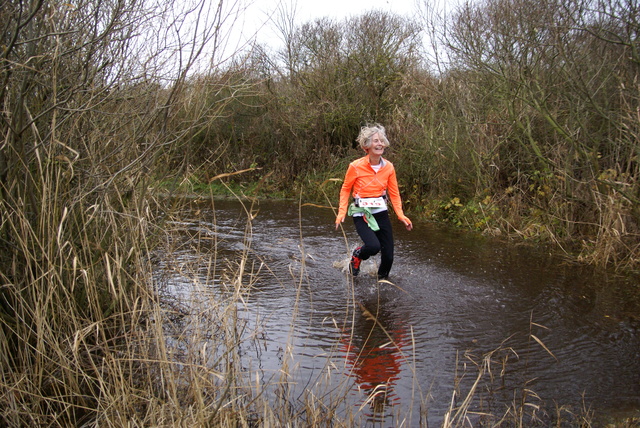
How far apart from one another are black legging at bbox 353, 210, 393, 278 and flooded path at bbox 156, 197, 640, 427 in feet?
1.35

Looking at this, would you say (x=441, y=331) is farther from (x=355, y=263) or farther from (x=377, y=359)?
(x=355, y=263)

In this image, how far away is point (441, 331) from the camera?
546 centimetres

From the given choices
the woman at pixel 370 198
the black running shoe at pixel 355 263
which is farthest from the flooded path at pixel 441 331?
the woman at pixel 370 198

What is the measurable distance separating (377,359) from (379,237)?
8.22 feet

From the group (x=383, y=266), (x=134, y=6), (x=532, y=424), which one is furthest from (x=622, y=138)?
(x=134, y=6)

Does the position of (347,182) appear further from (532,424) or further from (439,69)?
(439,69)

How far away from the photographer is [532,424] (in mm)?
3674

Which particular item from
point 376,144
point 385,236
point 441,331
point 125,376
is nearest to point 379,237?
point 385,236

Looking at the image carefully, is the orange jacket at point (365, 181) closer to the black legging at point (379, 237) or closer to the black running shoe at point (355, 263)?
the black legging at point (379, 237)

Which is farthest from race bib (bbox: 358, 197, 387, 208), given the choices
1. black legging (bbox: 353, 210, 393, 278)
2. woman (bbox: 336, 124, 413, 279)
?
black legging (bbox: 353, 210, 393, 278)

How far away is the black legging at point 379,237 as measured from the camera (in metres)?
6.89

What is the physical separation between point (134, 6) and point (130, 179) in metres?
1.22

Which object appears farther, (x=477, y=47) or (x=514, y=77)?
(x=477, y=47)

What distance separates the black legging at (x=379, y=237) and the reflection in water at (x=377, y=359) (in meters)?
0.95
